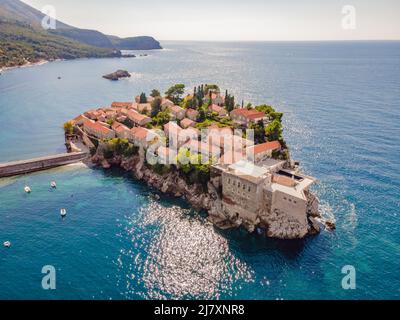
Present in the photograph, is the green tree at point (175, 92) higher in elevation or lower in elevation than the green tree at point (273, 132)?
higher

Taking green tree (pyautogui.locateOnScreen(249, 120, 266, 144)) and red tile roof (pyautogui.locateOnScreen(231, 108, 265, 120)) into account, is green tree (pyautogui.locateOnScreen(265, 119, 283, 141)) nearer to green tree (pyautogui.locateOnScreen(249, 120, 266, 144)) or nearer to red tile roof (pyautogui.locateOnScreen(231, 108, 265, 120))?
green tree (pyautogui.locateOnScreen(249, 120, 266, 144))

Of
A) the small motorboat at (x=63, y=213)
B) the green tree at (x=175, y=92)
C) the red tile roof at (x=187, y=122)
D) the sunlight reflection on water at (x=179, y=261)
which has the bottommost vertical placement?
the sunlight reflection on water at (x=179, y=261)

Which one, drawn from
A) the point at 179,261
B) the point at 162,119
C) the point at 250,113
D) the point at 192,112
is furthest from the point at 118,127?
the point at 179,261

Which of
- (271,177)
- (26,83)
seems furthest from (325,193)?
(26,83)

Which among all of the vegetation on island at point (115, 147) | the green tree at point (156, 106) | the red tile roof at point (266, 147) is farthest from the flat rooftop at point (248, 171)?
the green tree at point (156, 106)

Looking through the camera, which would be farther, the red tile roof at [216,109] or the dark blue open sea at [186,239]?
the red tile roof at [216,109]

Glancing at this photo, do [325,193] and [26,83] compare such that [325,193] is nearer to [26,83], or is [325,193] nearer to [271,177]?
[271,177]

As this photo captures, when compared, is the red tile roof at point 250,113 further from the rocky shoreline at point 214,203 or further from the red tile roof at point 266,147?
the rocky shoreline at point 214,203
